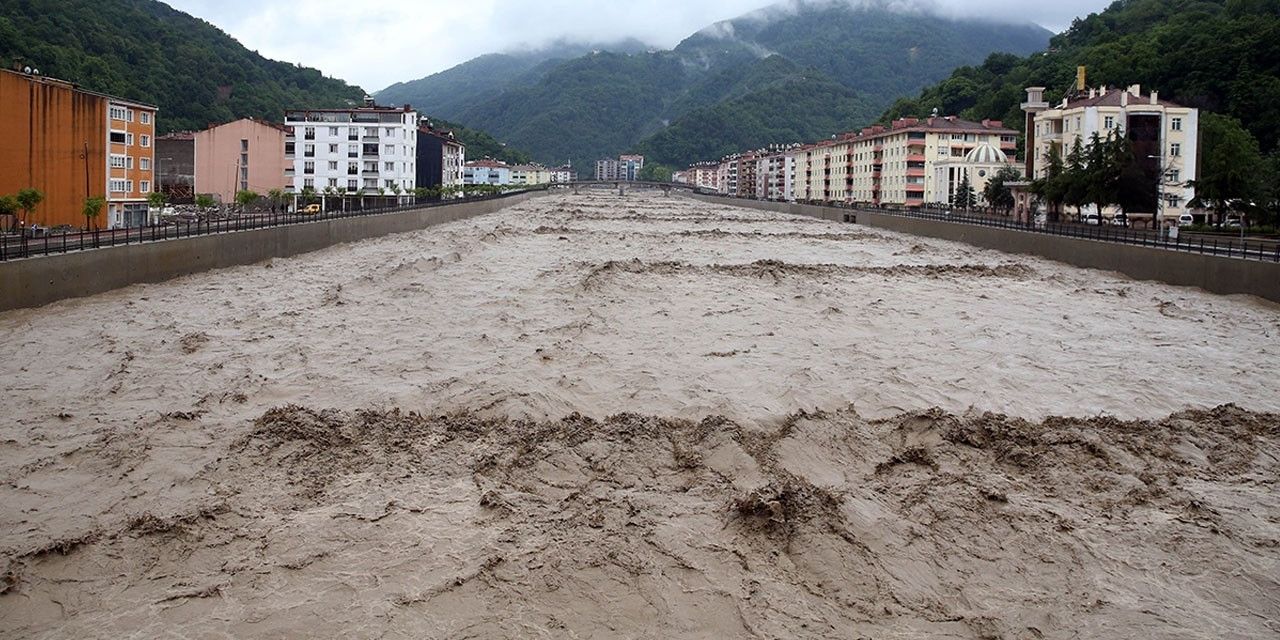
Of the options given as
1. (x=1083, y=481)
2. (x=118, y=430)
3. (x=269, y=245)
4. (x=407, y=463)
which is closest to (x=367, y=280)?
(x=269, y=245)

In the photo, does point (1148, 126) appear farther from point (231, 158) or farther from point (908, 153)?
point (231, 158)

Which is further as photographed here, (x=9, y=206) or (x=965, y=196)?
(x=965, y=196)

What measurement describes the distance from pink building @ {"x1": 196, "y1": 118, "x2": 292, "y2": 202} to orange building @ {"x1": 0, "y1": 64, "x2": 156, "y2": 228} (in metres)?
34.3

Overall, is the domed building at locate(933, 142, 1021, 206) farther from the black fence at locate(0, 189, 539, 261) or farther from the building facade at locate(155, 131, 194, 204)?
the black fence at locate(0, 189, 539, 261)

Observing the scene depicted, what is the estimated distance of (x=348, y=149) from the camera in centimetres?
10450

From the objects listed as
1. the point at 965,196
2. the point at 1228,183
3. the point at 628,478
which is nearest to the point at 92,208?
the point at 628,478

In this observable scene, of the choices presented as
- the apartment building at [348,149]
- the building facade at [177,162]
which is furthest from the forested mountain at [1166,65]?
the building facade at [177,162]

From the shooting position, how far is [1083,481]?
12953mm

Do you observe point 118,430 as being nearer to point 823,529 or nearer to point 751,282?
point 823,529

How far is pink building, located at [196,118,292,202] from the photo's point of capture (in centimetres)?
9481

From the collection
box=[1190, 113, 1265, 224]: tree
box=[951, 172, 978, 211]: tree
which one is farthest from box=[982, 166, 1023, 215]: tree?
box=[1190, 113, 1265, 224]: tree

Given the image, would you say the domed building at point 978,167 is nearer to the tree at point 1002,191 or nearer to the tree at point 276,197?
the tree at point 1002,191

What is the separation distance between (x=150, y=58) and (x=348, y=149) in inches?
1123

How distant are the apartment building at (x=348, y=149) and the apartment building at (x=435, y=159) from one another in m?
11.0
